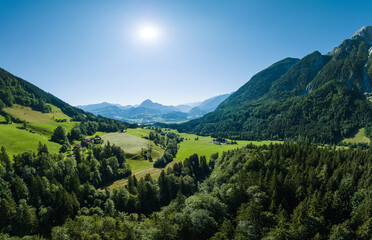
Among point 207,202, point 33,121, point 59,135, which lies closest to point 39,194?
point 207,202

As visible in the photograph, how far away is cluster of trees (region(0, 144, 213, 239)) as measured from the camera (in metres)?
57.1

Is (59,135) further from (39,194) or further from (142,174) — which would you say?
(39,194)

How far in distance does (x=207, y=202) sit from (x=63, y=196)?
6015 cm

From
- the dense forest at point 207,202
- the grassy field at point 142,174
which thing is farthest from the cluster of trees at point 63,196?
the grassy field at point 142,174

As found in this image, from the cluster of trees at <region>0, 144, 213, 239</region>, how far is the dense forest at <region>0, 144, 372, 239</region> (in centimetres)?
35

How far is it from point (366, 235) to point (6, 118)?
240760 millimetres

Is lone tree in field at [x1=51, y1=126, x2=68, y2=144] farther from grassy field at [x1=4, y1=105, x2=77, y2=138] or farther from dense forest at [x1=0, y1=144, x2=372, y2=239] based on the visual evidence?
dense forest at [x1=0, y1=144, x2=372, y2=239]

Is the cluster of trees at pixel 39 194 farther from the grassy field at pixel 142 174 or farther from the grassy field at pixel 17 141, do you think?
the grassy field at pixel 17 141

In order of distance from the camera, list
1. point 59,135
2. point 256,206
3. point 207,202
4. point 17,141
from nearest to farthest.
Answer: point 256,206 → point 207,202 → point 17,141 → point 59,135

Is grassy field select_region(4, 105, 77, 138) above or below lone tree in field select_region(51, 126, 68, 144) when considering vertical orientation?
above

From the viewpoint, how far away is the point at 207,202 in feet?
169

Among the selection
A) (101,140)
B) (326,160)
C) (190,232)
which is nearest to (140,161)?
(101,140)

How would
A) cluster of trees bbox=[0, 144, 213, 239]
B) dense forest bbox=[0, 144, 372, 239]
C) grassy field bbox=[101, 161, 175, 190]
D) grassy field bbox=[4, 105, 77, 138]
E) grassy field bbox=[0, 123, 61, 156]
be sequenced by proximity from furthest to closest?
grassy field bbox=[4, 105, 77, 138], grassy field bbox=[0, 123, 61, 156], grassy field bbox=[101, 161, 175, 190], cluster of trees bbox=[0, 144, 213, 239], dense forest bbox=[0, 144, 372, 239]

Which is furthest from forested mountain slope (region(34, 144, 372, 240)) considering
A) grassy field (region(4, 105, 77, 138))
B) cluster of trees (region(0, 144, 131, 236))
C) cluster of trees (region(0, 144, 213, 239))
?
grassy field (region(4, 105, 77, 138))
